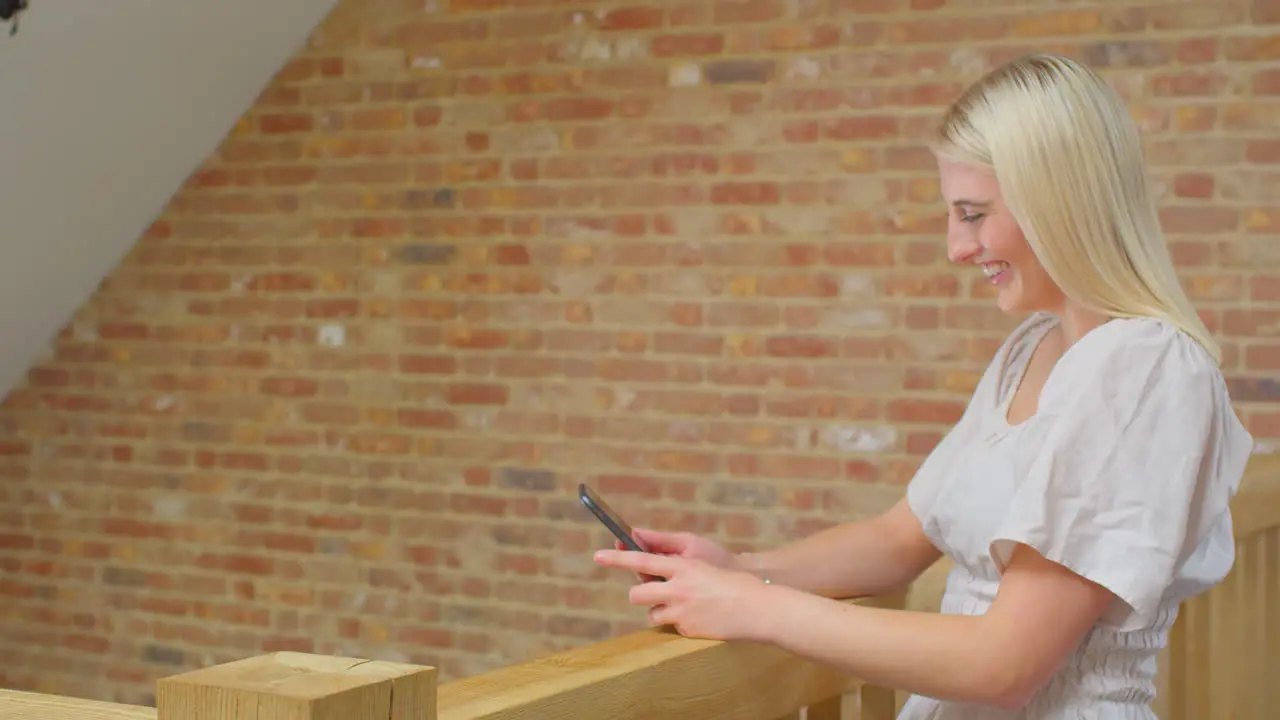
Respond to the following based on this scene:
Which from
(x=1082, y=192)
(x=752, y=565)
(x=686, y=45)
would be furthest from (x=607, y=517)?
(x=686, y=45)

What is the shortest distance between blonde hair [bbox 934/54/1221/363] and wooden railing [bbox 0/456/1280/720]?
41cm

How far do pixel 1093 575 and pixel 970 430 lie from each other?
0.36 meters

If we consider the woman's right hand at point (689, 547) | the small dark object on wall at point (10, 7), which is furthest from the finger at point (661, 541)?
the small dark object on wall at point (10, 7)

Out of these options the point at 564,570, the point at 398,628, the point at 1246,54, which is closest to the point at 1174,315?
the point at 1246,54

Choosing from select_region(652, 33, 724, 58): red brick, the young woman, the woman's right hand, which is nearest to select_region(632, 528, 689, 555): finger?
the woman's right hand

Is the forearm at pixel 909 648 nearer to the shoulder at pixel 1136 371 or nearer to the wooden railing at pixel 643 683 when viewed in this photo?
the wooden railing at pixel 643 683

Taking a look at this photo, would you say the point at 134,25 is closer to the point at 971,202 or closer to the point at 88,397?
the point at 88,397

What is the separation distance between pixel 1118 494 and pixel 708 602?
378mm

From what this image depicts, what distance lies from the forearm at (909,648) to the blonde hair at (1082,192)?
1.13 ft

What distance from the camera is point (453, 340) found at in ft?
13.2

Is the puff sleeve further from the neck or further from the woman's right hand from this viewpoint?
the woman's right hand

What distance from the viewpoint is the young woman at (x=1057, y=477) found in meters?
1.34

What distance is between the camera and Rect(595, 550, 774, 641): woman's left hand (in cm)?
131

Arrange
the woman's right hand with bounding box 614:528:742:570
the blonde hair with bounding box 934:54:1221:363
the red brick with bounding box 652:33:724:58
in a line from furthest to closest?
the red brick with bounding box 652:33:724:58 → the woman's right hand with bounding box 614:528:742:570 → the blonde hair with bounding box 934:54:1221:363
